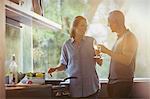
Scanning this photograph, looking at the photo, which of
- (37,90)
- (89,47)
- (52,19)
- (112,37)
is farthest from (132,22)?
(37,90)

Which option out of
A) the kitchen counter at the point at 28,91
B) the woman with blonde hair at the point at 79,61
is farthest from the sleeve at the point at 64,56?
the kitchen counter at the point at 28,91

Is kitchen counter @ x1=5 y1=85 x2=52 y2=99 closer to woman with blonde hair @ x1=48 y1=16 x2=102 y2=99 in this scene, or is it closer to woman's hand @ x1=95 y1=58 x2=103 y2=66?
woman with blonde hair @ x1=48 y1=16 x2=102 y2=99

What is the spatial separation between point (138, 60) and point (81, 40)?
260 millimetres

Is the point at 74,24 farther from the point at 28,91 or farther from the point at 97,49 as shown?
the point at 28,91

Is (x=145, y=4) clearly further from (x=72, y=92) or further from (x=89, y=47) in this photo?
(x=72, y=92)

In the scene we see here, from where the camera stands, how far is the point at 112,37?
1278mm

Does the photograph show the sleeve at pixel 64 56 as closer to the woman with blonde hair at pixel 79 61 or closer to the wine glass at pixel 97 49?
the woman with blonde hair at pixel 79 61

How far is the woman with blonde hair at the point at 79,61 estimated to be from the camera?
1.29 meters

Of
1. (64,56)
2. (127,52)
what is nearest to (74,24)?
(64,56)

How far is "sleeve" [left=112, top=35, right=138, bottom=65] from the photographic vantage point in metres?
1.24

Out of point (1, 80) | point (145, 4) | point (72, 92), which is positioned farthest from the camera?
point (72, 92)

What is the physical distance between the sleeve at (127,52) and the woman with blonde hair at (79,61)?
10 cm

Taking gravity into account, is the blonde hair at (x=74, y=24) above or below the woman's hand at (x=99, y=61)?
above

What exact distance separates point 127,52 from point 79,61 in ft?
0.69
